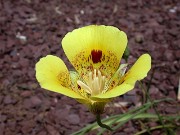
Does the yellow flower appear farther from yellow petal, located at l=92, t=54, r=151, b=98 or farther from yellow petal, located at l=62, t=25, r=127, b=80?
yellow petal, located at l=92, t=54, r=151, b=98

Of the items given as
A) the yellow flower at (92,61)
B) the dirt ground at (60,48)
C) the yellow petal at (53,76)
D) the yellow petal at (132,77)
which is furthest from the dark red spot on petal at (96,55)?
the dirt ground at (60,48)

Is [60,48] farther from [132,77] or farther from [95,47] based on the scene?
[132,77]

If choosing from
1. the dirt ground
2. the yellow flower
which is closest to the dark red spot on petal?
the yellow flower

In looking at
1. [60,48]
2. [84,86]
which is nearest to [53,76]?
[84,86]

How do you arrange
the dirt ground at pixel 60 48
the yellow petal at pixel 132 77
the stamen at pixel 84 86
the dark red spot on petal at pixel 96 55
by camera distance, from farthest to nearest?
the dirt ground at pixel 60 48, the dark red spot on petal at pixel 96 55, the stamen at pixel 84 86, the yellow petal at pixel 132 77

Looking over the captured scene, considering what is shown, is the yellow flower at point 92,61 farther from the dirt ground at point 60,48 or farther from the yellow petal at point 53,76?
the dirt ground at point 60,48

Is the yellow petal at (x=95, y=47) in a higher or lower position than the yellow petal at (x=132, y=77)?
lower
